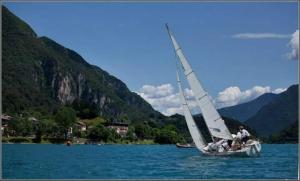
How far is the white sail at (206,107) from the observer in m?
25.8

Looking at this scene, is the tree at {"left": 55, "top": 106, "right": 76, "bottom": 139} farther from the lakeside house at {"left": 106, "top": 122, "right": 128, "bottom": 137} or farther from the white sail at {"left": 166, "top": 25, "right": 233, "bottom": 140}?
the white sail at {"left": 166, "top": 25, "right": 233, "bottom": 140}

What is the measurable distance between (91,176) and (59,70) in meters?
182

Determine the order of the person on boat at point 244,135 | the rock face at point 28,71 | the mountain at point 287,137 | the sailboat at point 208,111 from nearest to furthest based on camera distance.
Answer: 1. the sailboat at point 208,111
2. the person on boat at point 244,135
3. the mountain at point 287,137
4. the rock face at point 28,71

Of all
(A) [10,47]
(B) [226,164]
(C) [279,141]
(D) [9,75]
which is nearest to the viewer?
(B) [226,164]

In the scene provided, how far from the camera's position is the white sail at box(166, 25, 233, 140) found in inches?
1016

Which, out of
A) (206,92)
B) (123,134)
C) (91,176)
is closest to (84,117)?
(123,134)

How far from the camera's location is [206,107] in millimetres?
25969

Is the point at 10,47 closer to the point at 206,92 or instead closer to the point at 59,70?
the point at 59,70

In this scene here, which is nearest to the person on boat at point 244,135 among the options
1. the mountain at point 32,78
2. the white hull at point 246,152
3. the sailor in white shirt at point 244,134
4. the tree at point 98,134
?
the sailor in white shirt at point 244,134

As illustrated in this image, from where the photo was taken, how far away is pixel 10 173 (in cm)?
1805

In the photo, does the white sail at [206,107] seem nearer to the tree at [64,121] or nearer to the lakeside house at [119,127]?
the tree at [64,121]

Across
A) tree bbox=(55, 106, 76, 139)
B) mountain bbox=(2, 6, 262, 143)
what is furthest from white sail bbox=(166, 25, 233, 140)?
mountain bbox=(2, 6, 262, 143)

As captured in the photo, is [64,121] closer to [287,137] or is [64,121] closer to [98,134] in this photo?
[98,134]

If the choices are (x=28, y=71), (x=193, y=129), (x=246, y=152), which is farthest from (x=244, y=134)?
(x=28, y=71)
